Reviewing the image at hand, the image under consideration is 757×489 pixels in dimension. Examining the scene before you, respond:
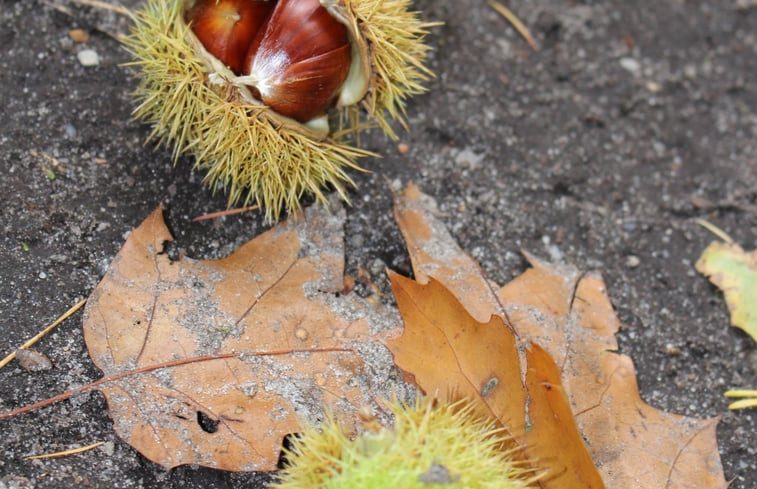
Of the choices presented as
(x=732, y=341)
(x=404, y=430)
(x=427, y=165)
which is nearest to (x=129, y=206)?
(x=427, y=165)

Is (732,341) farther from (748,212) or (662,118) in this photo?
(662,118)

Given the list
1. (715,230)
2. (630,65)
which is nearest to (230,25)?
(630,65)

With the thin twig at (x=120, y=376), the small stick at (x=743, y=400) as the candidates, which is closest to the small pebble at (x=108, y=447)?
the thin twig at (x=120, y=376)

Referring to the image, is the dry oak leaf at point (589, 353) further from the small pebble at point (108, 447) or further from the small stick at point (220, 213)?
the small pebble at point (108, 447)

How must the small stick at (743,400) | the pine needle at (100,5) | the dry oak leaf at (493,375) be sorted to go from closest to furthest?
the dry oak leaf at (493,375) < the small stick at (743,400) < the pine needle at (100,5)

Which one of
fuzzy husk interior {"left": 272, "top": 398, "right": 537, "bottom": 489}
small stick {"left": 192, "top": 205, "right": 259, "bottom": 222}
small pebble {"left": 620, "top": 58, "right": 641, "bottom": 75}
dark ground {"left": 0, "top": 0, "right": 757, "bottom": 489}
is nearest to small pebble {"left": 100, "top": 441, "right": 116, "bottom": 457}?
dark ground {"left": 0, "top": 0, "right": 757, "bottom": 489}

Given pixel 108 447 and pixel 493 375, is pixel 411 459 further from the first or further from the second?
pixel 108 447
